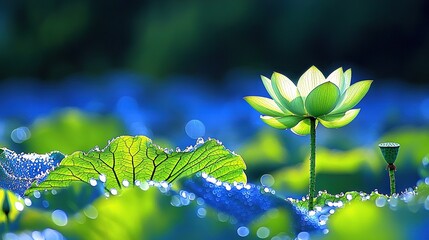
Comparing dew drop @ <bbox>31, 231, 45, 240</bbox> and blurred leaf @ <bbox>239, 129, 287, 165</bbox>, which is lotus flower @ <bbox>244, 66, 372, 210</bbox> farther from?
blurred leaf @ <bbox>239, 129, 287, 165</bbox>

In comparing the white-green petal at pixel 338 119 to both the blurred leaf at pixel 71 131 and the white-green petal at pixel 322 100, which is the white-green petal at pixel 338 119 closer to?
the white-green petal at pixel 322 100

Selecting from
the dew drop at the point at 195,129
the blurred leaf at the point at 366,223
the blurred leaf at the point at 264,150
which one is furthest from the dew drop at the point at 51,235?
the dew drop at the point at 195,129

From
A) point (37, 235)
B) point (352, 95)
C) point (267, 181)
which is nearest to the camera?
point (37, 235)

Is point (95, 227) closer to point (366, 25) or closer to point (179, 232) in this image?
point (179, 232)

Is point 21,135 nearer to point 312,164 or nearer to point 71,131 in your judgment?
point 71,131

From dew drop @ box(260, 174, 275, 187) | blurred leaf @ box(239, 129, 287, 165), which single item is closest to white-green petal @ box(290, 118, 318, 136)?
dew drop @ box(260, 174, 275, 187)

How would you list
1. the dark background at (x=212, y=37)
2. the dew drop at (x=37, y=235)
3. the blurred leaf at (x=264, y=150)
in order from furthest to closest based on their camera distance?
the dark background at (x=212, y=37) → the blurred leaf at (x=264, y=150) → the dew drop at (x=37, y=235)

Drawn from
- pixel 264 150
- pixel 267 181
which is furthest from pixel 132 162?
pixel 264 150
